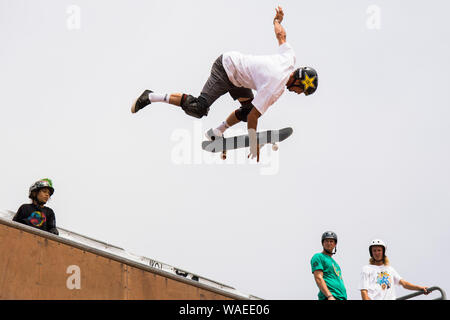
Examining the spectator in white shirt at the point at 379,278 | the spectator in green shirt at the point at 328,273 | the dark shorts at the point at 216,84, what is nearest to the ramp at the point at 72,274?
the spectator in green shirt at the point at 328,273

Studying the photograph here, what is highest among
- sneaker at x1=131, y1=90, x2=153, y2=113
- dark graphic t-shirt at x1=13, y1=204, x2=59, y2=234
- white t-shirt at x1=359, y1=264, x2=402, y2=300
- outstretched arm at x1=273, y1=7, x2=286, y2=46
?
outstretched arm at x1=273, y1=7, x2=286, y2=46

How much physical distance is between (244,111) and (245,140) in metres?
0.59

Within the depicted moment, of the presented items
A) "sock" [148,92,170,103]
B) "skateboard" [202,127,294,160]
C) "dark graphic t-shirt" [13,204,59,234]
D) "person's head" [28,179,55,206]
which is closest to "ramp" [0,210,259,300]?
"dark graphic t-shirt" [13,204,59,234]

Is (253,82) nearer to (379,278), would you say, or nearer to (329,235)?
(329,235)

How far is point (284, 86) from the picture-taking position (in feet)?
44.6

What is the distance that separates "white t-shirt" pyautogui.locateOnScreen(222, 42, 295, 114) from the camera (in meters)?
13.4

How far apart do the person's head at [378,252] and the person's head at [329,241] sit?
2.56 ft

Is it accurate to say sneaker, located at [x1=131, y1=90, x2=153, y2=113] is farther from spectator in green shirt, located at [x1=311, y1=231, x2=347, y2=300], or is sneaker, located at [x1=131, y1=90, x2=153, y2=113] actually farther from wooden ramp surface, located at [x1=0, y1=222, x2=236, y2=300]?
spectator in green shirt, located at [x1=311, y1=231, x2=347, y2=300]

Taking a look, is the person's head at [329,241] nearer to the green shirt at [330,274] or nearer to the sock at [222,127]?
the green shirt at [330,274]

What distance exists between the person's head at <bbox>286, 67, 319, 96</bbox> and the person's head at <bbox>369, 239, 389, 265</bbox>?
2804mm
